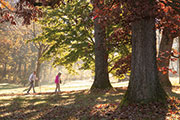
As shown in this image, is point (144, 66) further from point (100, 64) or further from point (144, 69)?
point (100, 64)

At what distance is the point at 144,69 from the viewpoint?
681 centimetres

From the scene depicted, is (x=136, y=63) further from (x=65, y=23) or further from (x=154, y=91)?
(x=65, y=23)

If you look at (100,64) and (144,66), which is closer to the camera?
(144,66)

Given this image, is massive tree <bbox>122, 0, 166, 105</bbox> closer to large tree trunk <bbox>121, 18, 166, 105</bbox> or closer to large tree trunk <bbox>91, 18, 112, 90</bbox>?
large tree trunk <bbox>121, 18, 166, 105</bbox>

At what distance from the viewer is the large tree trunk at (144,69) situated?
6.80 metres

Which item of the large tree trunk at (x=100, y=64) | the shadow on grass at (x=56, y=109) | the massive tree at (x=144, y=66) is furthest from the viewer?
the large tree trunk at (x=100, y=64)

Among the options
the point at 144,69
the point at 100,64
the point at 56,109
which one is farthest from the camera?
the point at 100,64

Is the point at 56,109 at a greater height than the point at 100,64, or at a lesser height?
lesser

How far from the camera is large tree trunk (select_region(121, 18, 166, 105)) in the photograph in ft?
22.3

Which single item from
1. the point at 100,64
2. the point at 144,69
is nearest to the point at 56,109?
the point at 144,69

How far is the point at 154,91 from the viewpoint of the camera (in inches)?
269

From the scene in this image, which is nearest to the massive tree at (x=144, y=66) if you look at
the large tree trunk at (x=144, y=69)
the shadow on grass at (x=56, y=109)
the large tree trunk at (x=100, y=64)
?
the large tree trunk at (x=144, y=69)

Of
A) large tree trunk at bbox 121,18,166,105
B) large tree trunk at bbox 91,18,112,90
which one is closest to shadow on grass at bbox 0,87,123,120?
large tree trunk at bbox 121,18,166,105

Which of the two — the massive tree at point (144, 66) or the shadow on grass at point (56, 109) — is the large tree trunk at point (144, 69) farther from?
the shadow on grass at point (56, 109)
